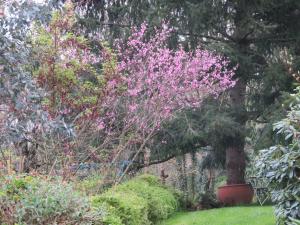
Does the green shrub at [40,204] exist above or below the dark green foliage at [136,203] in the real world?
above

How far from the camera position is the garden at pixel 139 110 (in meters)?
3.97

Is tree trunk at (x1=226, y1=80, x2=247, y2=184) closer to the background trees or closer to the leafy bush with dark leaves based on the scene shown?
the background trees

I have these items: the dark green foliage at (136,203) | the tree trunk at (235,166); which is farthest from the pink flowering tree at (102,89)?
the tree trunk at (235,166)

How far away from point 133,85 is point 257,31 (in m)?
4.58

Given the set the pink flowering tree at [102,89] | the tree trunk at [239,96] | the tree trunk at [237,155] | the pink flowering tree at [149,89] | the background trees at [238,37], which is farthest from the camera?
the tree trunk at [237,155]

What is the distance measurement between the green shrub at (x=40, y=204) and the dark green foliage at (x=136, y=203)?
593 millimetres

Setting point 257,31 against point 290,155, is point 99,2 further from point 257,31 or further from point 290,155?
point 290,155

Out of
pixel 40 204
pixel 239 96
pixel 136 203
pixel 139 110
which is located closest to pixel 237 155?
pixel 239 96

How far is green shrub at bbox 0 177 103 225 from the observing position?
3.58m

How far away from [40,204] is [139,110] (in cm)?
508

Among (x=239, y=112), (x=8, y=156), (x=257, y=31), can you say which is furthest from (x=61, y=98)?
Result: (x=257, y=31)

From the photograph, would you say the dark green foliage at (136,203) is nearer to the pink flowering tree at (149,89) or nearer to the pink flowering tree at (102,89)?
the pink flowering tree at (102,89)

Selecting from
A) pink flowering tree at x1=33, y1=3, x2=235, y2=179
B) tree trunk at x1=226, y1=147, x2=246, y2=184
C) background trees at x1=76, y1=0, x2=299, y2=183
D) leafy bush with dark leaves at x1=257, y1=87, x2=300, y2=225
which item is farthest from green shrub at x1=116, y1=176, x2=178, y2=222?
tree trunk at x1=226, y1=147, x2=246, y2=184

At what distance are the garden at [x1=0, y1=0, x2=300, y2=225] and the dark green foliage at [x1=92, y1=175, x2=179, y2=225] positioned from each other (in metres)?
0.03
